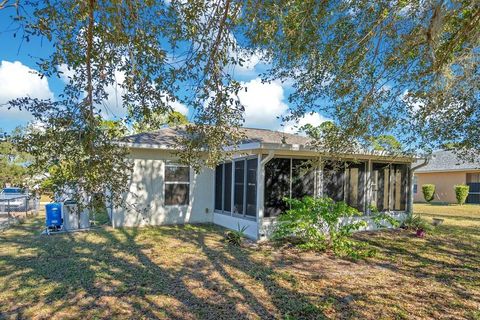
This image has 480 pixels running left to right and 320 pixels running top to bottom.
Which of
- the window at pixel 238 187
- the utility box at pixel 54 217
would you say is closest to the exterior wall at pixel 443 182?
the window at pixel 238 187

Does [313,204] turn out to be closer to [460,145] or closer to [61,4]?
[460,145]

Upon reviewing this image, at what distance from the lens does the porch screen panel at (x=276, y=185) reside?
9469 mm

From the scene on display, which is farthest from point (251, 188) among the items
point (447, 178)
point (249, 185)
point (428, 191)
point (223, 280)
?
point (447, 178)

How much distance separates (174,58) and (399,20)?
3.94 m

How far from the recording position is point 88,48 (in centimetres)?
374

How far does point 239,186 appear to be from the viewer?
1043cm

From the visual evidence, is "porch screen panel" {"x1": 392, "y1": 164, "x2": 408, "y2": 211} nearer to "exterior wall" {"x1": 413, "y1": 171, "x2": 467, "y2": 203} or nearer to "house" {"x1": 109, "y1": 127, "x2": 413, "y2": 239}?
"house" {"x1": 109, "y1": 127, "x2": 413, "y2": 239}

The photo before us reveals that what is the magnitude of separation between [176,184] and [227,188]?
6.02ft

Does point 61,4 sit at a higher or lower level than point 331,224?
higher

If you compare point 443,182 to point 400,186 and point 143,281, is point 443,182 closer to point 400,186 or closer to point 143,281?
point 400,186

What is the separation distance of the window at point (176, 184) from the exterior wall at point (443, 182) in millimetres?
22476

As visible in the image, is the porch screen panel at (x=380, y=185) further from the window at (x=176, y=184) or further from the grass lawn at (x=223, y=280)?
the window at (x=176, y=184)

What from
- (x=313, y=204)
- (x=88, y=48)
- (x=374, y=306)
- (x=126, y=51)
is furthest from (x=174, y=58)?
(x=313, y=204)

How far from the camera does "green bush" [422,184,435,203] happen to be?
26.3m
